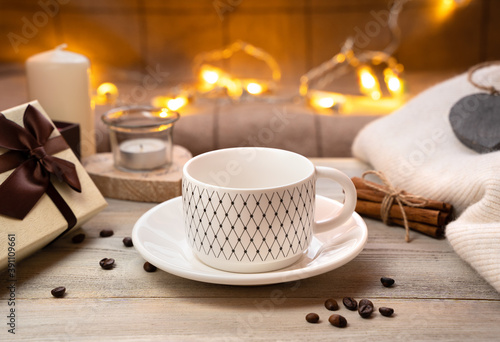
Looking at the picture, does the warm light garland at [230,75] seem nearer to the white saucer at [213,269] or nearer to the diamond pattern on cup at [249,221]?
the white saucer at [213,269]

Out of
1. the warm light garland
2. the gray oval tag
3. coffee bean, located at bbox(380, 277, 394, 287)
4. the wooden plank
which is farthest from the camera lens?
the warm light garland

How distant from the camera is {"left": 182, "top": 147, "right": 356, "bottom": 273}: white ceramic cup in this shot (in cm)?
65

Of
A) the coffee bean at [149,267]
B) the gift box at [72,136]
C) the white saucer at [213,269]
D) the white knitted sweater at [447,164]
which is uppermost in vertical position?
the gift box at [72,136]

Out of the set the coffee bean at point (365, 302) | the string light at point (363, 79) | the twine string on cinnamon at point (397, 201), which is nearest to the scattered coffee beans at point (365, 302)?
the coffee bean at point (365, 302)

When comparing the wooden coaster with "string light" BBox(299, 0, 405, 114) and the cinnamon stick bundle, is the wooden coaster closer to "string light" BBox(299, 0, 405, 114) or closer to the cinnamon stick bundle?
the cinnamon stick bundle

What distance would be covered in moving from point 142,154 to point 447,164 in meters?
0.56

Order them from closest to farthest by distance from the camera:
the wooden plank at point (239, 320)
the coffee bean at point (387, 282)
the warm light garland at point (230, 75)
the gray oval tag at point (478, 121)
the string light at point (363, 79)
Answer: the wooden plank at point (239, 320), the coffee bean at point (387, 282), the gray oval tag at point (478, 121), the string light at point (363, 79), the warm light garland at point (230, 75)

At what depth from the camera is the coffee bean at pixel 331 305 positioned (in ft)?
2.10

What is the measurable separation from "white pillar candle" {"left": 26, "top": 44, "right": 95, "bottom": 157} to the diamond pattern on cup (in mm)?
603

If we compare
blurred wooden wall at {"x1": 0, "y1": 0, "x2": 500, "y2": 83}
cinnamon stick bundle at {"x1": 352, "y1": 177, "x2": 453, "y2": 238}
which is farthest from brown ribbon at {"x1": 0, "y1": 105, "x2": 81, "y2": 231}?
blurred wooden wall at {"x1": 0, "y1": 0, "x2": 500, "y2": 83}

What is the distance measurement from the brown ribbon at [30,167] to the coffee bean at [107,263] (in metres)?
0.09

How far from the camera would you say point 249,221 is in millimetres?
650

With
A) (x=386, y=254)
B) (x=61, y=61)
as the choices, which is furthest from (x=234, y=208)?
(x=61, y=61)

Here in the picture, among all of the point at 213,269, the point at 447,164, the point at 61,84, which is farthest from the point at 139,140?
the point at 447,164
